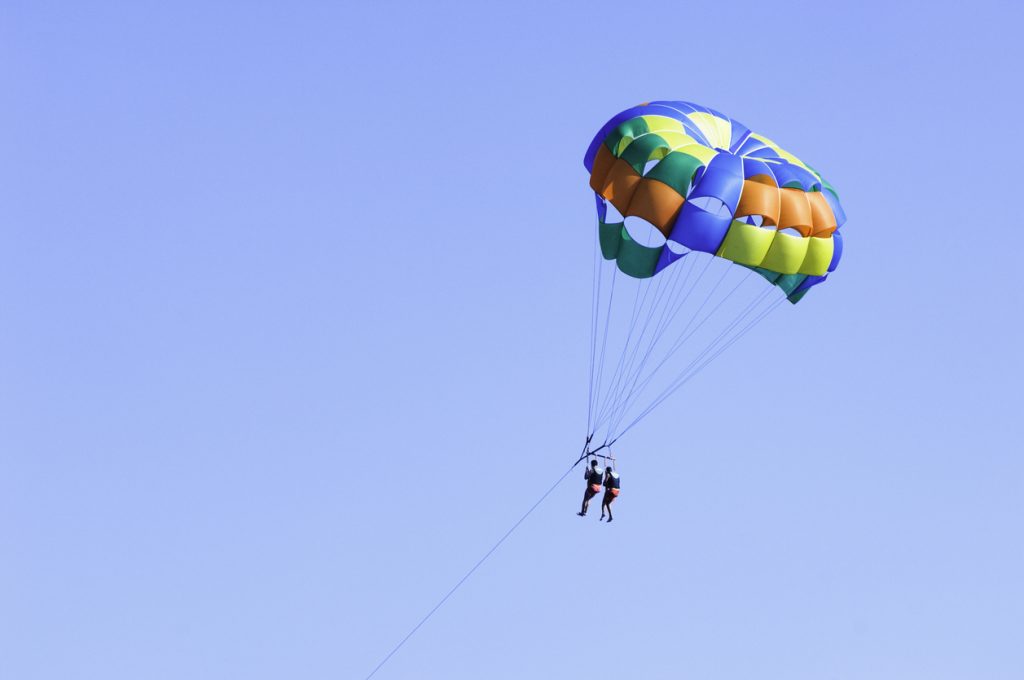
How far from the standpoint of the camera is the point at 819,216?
35.5 meters

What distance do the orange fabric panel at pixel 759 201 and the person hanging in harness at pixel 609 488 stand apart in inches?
195

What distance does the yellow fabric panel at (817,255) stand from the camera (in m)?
35.8

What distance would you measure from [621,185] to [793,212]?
3.00 metres

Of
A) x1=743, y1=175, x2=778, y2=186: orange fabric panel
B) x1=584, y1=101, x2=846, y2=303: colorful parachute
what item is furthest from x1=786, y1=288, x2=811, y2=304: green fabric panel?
x1=743, y1=175, x2=778, y2=186: orange fabric panel

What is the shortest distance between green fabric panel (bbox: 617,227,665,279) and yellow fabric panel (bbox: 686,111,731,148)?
85.5 inches

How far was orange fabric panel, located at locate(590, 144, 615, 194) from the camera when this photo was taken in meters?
36.0

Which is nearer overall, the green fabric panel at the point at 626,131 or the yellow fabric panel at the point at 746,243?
the yellow fabric panel at the point at 746,243

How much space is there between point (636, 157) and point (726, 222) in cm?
Answer: 192

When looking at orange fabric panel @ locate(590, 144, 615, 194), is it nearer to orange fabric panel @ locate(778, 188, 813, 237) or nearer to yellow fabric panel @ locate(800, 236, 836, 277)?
orange fabric panel @ locate(778, 188, 813, 237)

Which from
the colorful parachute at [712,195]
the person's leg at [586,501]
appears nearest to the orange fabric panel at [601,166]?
the colorful parachute at [712,195]

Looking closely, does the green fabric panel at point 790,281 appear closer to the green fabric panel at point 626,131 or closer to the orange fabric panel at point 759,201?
the orange fabric panel at point 759,201

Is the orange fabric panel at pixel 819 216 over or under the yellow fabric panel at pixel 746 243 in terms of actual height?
over

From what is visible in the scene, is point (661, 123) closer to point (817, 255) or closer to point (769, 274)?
point (769, 274)

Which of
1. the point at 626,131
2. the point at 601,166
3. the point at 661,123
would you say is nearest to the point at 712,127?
the point at 661,123
